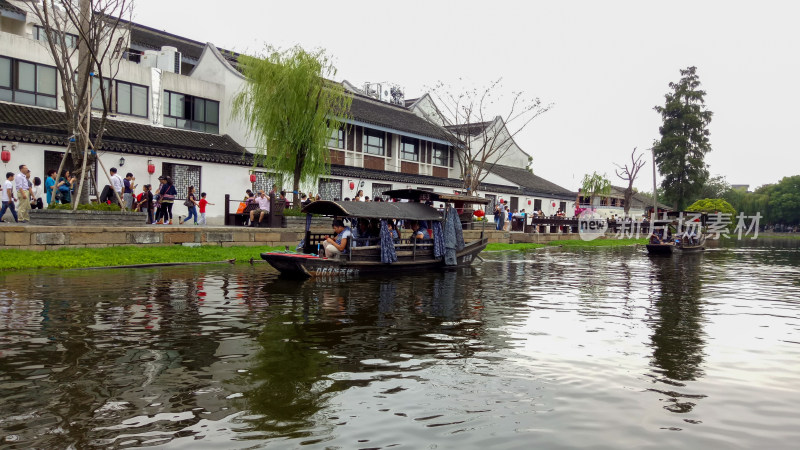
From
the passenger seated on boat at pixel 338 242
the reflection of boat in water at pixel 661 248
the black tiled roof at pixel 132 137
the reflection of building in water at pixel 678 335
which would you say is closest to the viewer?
the reflection of building in water at pixel 678 335

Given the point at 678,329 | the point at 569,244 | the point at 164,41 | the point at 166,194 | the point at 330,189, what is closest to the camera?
the point at 678,329

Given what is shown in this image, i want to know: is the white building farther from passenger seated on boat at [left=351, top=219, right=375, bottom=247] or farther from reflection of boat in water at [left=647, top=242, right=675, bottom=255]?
reflection of boat in water at [left=647, top=242, right=675, bottom=255]

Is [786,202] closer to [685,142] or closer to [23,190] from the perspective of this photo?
[685,142]

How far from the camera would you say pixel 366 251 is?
1599 centimetres

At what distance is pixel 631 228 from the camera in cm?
4478

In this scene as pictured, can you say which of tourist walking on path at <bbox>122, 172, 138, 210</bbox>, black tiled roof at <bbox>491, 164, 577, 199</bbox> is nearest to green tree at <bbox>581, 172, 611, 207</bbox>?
black tiled roof at <bbox>491, 164, 577, 199</bbox>

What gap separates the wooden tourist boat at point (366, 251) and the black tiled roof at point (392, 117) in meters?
16.5

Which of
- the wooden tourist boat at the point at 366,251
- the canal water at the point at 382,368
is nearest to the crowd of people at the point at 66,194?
the canal water at the point at 382,368

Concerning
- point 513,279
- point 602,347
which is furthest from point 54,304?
point 513,279

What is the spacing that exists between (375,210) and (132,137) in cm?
1339

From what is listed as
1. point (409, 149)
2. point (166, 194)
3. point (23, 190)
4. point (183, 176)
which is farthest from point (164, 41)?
point (23, 190)

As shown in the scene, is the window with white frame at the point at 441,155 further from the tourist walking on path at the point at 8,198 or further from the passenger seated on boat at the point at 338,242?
the tourist walking on path at the point at 8,198

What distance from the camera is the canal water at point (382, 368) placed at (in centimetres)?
495

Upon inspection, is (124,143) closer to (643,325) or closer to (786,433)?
(643,325)
